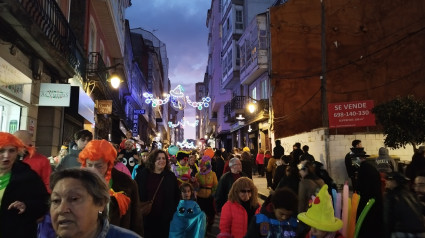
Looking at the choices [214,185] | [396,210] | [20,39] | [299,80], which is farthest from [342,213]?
[299,80]

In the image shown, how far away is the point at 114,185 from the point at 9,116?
7.29 m

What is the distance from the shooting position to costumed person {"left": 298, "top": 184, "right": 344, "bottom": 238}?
2762mm

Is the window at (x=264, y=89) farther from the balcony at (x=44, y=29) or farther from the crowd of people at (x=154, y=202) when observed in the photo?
the crowd of people at (x=154, y=202)

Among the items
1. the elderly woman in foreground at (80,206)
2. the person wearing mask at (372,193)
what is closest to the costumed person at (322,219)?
the elderly woman in foreground at (80,206)

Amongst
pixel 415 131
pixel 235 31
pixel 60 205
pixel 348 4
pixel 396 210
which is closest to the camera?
pixel 60 205

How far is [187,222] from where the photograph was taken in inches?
208

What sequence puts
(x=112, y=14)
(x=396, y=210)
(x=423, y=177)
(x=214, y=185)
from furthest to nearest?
(x=112, y=14), (x=214, y=185), (x=423, y=177), (x=396, y=210)

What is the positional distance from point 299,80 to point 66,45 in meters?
15.3

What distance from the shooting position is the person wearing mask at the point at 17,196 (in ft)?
10.5

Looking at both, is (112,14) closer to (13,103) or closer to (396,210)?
(13,103)

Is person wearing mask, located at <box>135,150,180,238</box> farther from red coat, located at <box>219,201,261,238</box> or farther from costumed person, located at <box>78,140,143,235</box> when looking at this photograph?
costumed person, located at <box>78,140,143,235</box>

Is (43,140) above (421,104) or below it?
below

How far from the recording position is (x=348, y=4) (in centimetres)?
2069

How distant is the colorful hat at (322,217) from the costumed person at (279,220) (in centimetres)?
47
